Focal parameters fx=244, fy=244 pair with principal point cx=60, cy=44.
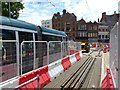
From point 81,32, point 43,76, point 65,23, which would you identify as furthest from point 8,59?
point 65,23

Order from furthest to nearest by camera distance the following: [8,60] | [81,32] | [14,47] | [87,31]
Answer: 1. [87,31]
2. [81,32]
3. [14,47]
4. [8,60]

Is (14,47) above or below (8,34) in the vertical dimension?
below

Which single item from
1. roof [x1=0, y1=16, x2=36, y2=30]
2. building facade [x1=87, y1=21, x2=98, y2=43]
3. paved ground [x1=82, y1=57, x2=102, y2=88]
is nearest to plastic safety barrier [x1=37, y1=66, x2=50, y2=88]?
paved ground [x1=82, y1=57, x2=102, y2=88]

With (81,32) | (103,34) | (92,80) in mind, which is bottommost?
(92,80)

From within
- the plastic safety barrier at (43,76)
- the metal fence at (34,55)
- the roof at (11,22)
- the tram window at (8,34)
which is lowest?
the plastic safety barrier at (43,76)

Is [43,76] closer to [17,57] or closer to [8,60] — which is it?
[17,57]

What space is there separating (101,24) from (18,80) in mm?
102005

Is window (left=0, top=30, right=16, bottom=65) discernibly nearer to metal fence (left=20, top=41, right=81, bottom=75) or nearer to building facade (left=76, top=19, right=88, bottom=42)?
metal fence (left=20, top=41, right=81, bottom=75)

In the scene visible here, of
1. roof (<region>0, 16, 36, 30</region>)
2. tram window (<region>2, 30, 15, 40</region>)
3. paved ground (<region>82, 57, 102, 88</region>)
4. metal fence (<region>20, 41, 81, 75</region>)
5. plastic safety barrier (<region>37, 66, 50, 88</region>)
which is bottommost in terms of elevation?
paved ground (<region>82, 57, 102, 88</region>)

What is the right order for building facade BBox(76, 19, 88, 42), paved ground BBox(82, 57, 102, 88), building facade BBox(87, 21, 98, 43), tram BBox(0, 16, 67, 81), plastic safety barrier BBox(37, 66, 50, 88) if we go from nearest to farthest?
tram BBox(0, 16, 67, 81), plastic safety barrier BBox(37, 66, 50, 88), paved ground BBox(82, 57, 102, 88), building facade BBox(76, 19, 88, 42), building facade BBox(87, 21, 98, 43)

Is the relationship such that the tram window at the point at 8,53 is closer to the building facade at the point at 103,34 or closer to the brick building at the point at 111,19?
the brick building at the point at 111,19

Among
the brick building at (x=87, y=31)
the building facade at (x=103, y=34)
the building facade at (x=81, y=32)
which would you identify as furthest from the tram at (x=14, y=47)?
the building facade at (x=103, y=34)

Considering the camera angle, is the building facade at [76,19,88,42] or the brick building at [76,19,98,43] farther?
the brick building at [76,19,98,43]

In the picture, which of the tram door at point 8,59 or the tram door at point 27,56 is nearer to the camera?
the tram door at point 8,59
